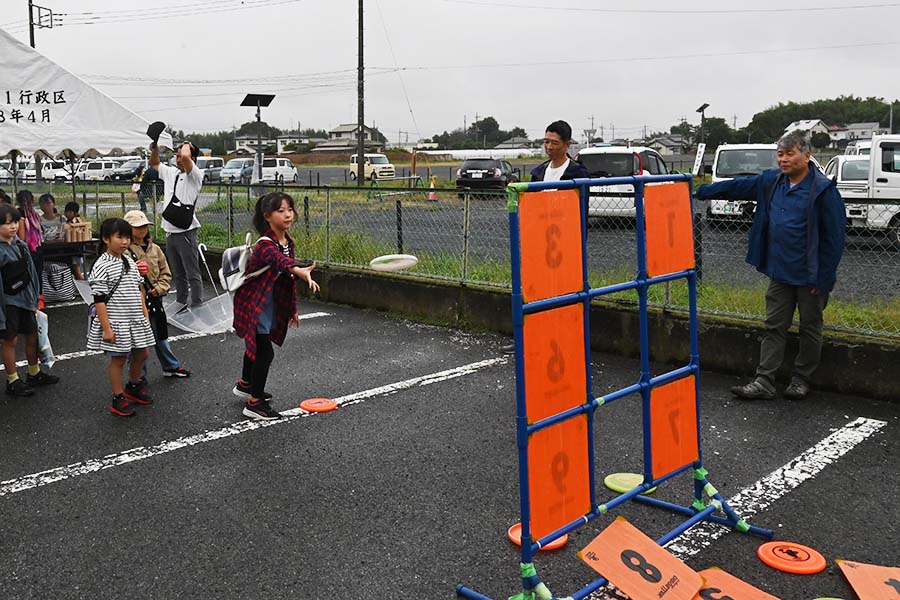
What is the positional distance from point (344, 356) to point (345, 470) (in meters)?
2.54

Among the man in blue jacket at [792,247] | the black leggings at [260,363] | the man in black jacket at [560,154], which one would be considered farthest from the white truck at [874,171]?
the black leggings at [260,363]

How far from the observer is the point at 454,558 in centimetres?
319

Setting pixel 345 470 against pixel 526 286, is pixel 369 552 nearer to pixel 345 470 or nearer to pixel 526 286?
pixel 345 470

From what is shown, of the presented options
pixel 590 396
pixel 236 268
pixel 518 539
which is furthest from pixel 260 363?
pixel 590 396

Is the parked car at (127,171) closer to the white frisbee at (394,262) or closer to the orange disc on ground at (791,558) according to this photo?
the white frisbee at (394,262)

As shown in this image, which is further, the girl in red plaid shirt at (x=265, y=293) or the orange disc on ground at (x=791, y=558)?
the girl in red plaid shirt at (x=265, y=293)

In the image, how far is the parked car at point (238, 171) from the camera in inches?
1324

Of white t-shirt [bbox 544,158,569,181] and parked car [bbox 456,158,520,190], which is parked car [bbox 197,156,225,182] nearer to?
parked car [bbox 456,158,520,190]

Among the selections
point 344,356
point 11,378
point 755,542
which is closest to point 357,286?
point 344,356

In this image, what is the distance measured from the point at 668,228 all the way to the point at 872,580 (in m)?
1.62

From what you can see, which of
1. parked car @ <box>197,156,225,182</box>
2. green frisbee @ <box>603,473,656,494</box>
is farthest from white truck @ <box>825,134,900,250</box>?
parked car @ <box>197,156,225,182</box>

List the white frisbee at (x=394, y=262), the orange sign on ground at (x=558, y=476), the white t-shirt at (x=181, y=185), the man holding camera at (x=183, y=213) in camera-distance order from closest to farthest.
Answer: the orange sign on ground at (x=558, y=476) < the man holding camera at (x=183, y=213) < the white t-shirt at (x=181, y=185) < the white frisbee at (x=394, y=262)

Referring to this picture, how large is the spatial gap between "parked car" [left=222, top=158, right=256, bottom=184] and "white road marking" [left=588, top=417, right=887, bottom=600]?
3092cm

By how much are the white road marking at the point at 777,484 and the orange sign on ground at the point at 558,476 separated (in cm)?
38
